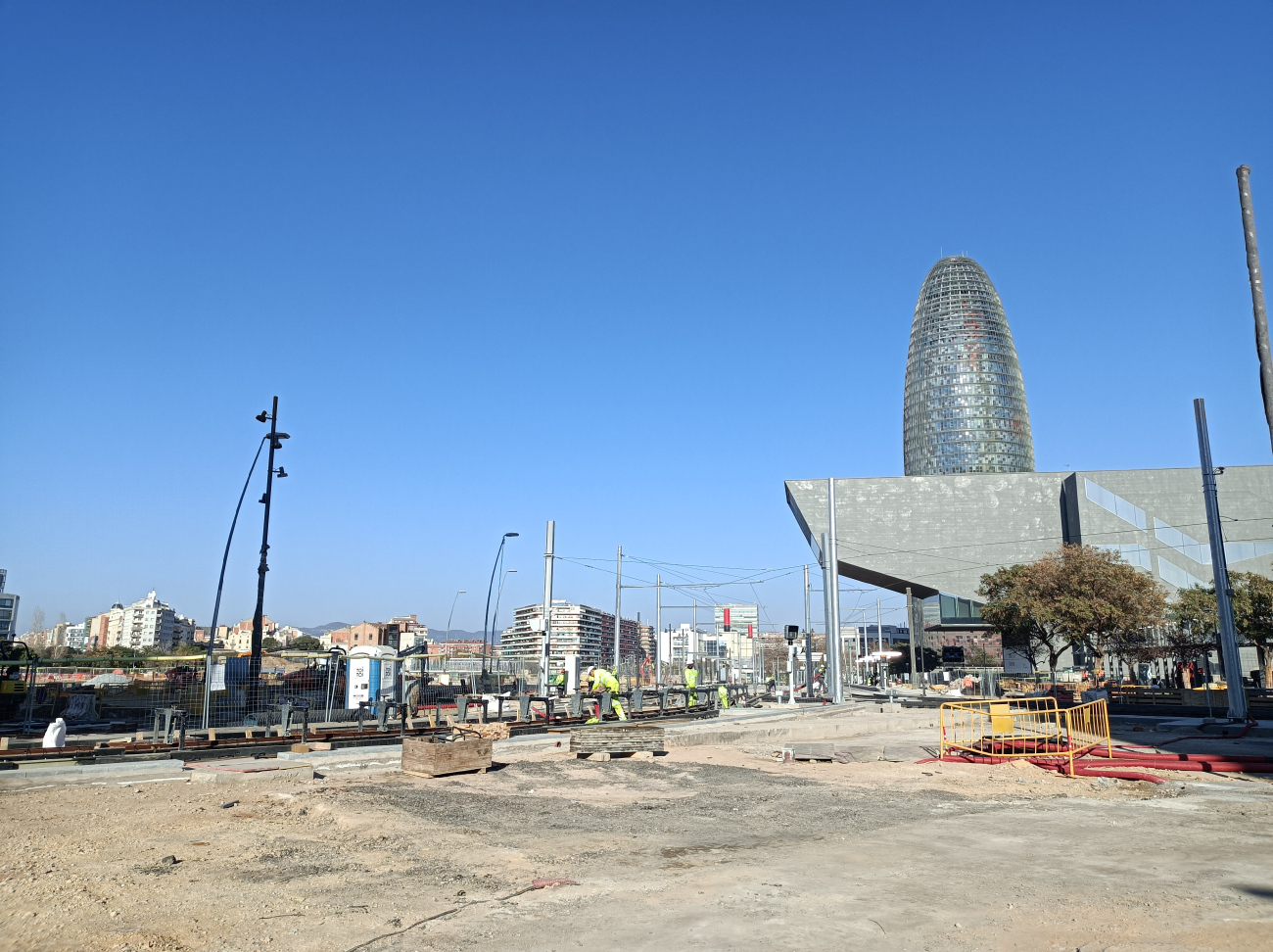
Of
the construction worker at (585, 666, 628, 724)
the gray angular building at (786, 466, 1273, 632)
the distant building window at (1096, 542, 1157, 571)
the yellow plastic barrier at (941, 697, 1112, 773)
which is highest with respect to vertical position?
the gray angular building at (786, 466, 1273, 632)

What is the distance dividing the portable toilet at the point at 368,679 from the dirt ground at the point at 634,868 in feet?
44.8


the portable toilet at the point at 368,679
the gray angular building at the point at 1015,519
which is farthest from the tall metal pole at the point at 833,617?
the gray angular building at the point at 1015,519

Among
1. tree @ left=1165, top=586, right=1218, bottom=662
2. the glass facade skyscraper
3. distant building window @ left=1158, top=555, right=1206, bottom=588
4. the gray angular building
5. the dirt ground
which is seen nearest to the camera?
the dirt ground

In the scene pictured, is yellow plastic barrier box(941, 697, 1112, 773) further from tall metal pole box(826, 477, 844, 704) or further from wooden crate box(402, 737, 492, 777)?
tall metal pole box(826, 477, 844, 704)

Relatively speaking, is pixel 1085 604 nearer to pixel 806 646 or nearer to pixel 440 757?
pixel 806 646

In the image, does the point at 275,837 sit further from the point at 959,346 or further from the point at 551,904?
the point at 959,346

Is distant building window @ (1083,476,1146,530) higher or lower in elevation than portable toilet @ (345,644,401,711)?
higher

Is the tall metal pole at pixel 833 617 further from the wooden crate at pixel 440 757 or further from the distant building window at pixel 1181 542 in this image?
the distant building window at pixel 1181 542

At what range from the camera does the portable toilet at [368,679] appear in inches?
1000

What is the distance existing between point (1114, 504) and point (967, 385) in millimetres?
114903

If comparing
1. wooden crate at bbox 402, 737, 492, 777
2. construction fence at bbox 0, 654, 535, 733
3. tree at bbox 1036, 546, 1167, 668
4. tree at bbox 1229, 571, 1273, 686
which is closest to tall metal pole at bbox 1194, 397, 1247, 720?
tree at bbox 1036, 546, 1167, 668

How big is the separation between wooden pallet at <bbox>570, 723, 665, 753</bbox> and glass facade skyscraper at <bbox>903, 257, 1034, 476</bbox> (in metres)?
164

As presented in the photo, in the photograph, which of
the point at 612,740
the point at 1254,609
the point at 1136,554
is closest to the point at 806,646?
the point at 1254,609

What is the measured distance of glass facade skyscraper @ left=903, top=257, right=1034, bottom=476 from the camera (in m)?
174
